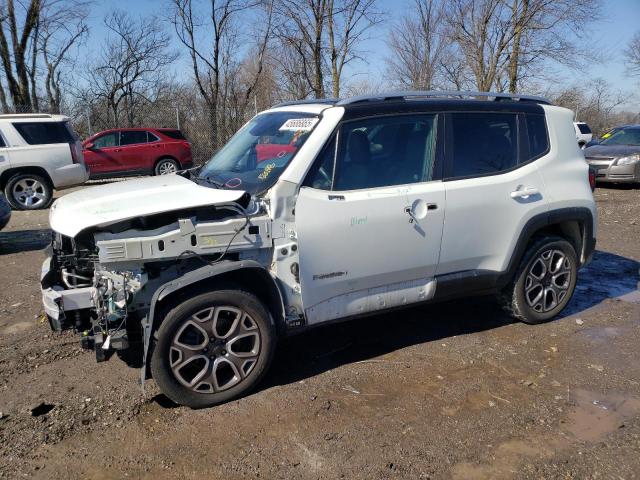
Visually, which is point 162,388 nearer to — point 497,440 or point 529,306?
point 497,440

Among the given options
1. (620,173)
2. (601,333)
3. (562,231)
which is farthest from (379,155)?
(620,173)

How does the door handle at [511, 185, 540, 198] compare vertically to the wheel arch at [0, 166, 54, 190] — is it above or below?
above

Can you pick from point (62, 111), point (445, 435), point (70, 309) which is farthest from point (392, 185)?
point (62, 111)

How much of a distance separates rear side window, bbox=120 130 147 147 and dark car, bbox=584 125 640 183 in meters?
12.6

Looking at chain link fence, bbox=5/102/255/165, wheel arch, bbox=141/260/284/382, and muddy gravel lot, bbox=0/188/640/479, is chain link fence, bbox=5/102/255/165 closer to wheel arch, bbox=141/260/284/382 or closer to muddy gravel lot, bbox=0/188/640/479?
muddy gravel lot, bbox=0/188/640/479

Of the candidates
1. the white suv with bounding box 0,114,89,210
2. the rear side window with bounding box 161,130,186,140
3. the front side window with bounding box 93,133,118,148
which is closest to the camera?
the white suv with bounding box 0,114,89,210

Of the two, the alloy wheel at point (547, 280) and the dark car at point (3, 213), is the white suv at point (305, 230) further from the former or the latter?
the dark car at point (3, 213)

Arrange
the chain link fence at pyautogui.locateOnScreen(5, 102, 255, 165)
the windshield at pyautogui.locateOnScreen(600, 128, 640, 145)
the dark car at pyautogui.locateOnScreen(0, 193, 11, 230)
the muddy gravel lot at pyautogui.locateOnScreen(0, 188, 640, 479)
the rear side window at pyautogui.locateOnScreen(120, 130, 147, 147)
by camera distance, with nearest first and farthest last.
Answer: the muddy gravel lot at pyautogui.locateOnScreen(0, 188, 640, 479) < the dark car at pyautogui.locateOnScreen(0, 193, 11, 230) < the windshield at pyautogui.locateOnScreen(600, 128, 640, 145) < the rear side window at pyautogui.locateOnScreen(120, 130, 147, 147) < the chain link fence at pyautogui.locateOnScreen(5, 102, 255, 165)

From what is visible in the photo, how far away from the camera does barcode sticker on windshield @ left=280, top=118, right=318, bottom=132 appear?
12.3 feet

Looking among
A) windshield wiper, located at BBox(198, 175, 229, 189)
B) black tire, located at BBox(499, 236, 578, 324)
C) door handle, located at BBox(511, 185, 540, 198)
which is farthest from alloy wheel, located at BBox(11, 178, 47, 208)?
door handle, located at BBox(511, 185, 540, 198)

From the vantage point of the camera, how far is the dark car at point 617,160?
13.1 meters

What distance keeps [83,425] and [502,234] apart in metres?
3.31

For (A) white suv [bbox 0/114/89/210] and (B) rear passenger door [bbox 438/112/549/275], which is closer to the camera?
(B) rear passenger door [bbox 438/112/549/275]

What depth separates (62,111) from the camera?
1961 cm
